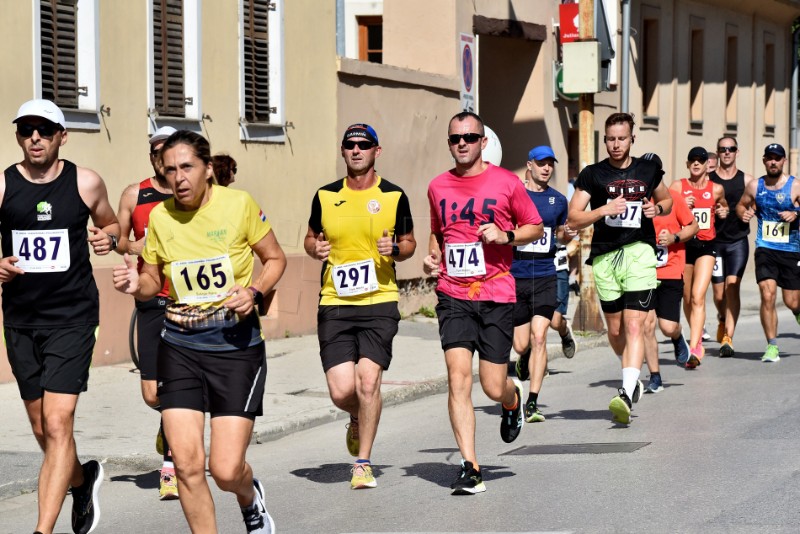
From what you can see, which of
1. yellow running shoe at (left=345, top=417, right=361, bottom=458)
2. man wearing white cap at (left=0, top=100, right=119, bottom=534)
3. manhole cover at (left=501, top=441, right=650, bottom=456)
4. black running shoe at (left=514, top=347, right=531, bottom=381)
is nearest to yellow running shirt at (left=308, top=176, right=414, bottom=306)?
yellow running shoe at (left=345, top=417, right=361, bottom=458)

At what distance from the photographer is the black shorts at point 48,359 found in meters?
6.94

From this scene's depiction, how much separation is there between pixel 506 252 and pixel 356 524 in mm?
1885

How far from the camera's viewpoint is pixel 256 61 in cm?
1673

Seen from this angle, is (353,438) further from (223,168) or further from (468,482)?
(223,168)

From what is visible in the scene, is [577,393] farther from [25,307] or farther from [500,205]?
[25,307]

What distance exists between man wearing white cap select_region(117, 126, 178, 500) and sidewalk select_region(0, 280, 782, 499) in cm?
90

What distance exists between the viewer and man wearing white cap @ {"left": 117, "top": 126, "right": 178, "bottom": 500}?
8234mm

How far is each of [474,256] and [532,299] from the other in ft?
10.1

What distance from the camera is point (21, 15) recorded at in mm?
13031

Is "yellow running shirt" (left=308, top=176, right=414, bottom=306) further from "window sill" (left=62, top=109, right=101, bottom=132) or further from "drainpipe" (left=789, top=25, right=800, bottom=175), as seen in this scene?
"drainpipe" (left=789, top=25, right=800, bottom=175)

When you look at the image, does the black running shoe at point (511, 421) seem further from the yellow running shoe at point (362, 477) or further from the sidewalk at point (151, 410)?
the sidewalk at point (151, 410)

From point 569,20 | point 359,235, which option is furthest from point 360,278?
point 569,20

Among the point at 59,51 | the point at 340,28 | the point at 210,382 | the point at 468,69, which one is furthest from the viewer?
the point at 468,69

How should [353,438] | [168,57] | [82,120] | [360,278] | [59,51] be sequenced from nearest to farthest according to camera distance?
1. [360,278]
2. [353,438]
3. [59,51]
4. [82,120]
5. [168,57]
